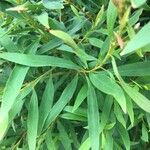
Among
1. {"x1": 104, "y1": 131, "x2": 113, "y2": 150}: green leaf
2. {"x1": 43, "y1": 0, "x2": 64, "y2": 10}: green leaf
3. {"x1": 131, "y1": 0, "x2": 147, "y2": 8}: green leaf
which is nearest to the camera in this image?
{"x1": 131, "y1": 0, "x2": 147, "y2": 8}: green leaf

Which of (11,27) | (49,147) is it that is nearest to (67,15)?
(11,27)

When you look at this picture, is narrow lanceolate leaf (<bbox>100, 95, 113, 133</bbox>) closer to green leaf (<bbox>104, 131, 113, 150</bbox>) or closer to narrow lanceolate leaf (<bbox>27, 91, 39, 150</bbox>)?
green leaf (<bbox>104, 131, 113, 150</bbox>)

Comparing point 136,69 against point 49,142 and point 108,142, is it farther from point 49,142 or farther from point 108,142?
point 49,142

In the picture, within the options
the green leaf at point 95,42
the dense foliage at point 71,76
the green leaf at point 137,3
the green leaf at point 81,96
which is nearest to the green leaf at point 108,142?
the dense foliage at point 71,76

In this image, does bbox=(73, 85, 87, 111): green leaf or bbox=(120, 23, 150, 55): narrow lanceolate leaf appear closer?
bbox=(120, 23, 150, 55): narrow lanceolate leaf

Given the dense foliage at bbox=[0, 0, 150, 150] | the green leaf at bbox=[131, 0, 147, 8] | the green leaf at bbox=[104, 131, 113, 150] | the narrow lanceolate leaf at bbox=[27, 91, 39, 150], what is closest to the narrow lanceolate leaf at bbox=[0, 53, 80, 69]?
the dense foliage at bbox=[0, 0, 150, 150]

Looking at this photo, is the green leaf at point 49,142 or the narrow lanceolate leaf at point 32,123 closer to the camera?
the narrow lanceolate leaf at point 32,123

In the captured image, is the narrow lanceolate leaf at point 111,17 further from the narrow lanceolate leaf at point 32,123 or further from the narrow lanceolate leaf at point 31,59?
the narrow lanceolate leaf at point 32,123
